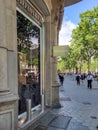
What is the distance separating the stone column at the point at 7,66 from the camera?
4.03 metres

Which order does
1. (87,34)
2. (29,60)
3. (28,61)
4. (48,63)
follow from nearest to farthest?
(28,61) < (29,60) < (48,63) < (87,34)

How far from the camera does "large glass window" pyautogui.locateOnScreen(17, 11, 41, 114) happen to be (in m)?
7.14

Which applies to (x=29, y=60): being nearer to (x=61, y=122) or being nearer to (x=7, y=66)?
(x=61, y=122)

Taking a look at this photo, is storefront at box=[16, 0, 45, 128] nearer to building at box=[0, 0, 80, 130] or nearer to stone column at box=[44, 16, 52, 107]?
building at box=[0, 0, 80, 130]

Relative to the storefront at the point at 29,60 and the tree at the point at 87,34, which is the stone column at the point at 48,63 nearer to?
the storefront at the point at 29,60

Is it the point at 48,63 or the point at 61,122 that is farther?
the point at 48,63

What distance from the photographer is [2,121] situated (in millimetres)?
4000

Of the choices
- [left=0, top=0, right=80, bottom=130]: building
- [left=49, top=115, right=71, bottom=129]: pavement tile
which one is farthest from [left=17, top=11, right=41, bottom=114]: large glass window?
[left=49, top=115, right=71, bottom=129]: pavement tile

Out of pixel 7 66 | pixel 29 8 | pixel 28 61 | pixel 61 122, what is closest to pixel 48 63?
pixel 28 61

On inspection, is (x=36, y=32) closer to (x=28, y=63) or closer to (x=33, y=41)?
(x=33, y=41)

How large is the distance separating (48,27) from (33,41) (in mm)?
1430

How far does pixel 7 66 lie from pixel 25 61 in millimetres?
3327

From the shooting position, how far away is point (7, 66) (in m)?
4.41

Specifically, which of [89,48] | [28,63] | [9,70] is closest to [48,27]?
[28,63]
